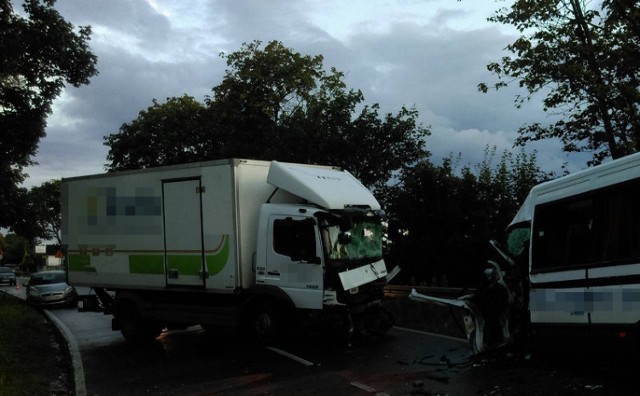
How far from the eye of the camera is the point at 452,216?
58.0ft

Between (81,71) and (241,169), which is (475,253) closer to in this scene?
(241,169)

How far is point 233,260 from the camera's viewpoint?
9.73 metres

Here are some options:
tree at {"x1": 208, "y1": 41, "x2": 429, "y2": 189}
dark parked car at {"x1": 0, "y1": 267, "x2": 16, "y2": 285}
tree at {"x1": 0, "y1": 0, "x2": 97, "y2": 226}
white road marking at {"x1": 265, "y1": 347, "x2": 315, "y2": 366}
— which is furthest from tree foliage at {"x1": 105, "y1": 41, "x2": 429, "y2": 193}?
dark parked car at {"x1": 0, "y1": 267, "x2": 16, "y2": 285}

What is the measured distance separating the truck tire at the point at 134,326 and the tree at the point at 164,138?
17020 millimetres

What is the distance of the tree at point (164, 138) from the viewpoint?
2981 cm

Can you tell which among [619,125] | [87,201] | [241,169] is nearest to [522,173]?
[619,125]

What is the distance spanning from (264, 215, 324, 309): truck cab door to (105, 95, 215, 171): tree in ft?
63.9

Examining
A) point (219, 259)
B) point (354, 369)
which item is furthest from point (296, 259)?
point (354, 369)

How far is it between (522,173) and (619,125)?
179 inches

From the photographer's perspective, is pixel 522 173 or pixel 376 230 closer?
pixel 376 230

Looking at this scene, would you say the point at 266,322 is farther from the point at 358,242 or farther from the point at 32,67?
the point at 32,67

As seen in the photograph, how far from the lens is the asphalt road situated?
6.45 m

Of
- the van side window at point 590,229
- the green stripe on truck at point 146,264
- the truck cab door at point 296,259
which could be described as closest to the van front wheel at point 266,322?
the truck cab door at point 296,259

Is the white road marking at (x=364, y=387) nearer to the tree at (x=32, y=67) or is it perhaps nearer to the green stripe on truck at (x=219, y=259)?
the green stripe on truck at (x=219, y=259)
